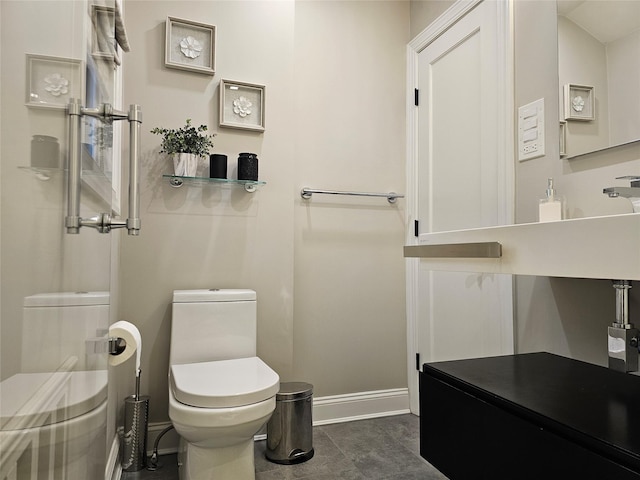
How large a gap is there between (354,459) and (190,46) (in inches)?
88.7

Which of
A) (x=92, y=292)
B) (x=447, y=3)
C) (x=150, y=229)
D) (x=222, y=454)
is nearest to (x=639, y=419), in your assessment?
(x=92, y=292)

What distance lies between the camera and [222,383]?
1660mm

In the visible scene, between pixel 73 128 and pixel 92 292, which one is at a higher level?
pixel 73 128

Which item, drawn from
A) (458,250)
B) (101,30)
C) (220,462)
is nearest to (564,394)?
(458,250)

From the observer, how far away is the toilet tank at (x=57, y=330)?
45cm

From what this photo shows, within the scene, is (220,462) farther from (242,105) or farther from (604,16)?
(604,16)

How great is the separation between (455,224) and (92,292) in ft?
6.17

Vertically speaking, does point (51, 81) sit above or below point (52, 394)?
above

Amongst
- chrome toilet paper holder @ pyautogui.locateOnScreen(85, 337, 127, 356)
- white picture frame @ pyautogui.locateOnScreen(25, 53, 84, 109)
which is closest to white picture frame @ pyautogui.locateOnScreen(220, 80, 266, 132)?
chrome toilet paper holder @ pyautogui.locateOnScreen(85, 337, 127, 356)

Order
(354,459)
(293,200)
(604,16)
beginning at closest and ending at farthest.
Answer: (604,16)
(354,459)
(293,200)

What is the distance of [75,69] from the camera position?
2.16ft

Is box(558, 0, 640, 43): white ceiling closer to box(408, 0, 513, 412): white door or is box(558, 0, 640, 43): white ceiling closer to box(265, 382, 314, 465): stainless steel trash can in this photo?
box(408, 0, 513, 412): white door

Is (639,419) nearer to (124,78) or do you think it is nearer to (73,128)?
(73,128)

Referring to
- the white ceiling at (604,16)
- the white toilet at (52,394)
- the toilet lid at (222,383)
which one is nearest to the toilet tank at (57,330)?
the white toilet at (52,394)
